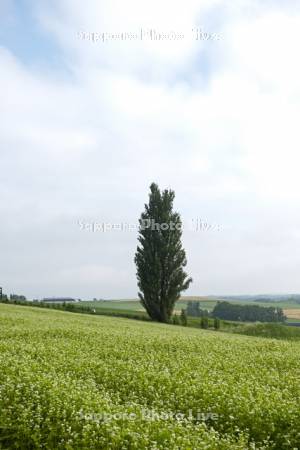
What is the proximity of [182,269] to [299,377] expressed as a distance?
4462cm

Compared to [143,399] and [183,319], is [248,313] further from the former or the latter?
[143,399]

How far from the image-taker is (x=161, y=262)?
63.2 m

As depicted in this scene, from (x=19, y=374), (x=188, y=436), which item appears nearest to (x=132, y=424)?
(x=188, y=436)

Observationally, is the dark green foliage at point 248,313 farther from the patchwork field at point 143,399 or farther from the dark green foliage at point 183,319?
the patchwork field at point 143,399

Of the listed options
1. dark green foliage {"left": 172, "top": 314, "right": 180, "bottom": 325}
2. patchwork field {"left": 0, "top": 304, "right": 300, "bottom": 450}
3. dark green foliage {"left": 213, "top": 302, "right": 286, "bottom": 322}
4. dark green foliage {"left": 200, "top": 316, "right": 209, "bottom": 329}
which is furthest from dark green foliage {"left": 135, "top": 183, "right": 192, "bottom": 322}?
patchwork field {"left": 0, "top": 304, "right": 300, "bottom": 450}

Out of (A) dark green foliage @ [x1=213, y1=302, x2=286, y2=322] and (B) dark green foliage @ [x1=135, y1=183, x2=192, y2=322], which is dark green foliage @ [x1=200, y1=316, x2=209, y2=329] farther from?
(A) dark green foliage @ [x1=213, y1=302, x2=286, y2=322]

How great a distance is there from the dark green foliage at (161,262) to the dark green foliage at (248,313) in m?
17.9

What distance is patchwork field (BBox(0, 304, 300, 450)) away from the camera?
1074 centimetres

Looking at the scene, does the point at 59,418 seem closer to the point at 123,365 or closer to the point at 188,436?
the point at 188,436

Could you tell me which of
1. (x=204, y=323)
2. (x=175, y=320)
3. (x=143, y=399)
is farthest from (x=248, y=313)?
(x=143, y=399)

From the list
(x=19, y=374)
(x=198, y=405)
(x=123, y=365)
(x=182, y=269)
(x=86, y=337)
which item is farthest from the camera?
(x=182, y=269)

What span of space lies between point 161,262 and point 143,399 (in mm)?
49161

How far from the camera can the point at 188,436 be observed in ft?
34.6

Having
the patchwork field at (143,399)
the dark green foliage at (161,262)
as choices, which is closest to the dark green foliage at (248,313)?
the dark green foliage at (161,262)
